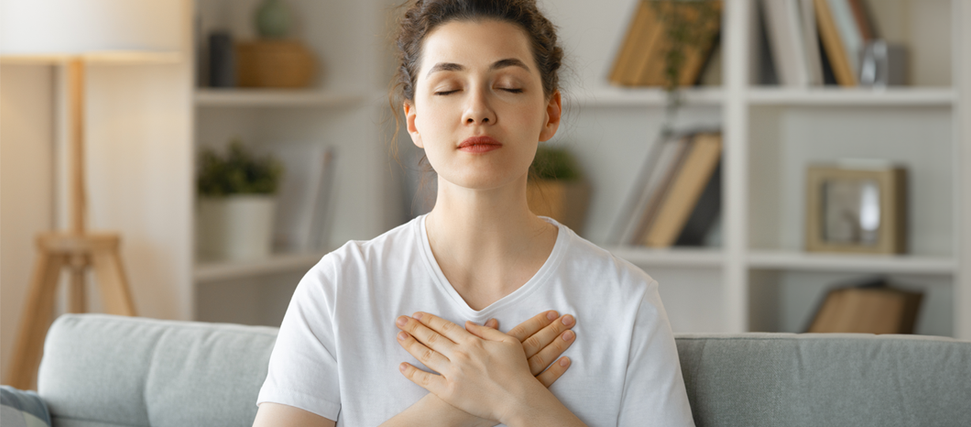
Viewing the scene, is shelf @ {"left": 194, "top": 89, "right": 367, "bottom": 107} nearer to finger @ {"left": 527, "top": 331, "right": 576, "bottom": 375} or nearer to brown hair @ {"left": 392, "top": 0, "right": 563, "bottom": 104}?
brown hair @ {"left": 392, "top": 0, "right": 563, "bottom": 104}

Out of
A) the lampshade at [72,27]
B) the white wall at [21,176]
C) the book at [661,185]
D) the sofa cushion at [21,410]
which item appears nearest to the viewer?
the sofa cushion at [21,410]

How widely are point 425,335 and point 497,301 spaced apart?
0.10 meters

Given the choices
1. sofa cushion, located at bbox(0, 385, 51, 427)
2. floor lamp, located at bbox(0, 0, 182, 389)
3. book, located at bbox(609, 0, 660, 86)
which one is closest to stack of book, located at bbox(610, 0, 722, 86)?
book, located at bbox(609, 0, 660, 86)

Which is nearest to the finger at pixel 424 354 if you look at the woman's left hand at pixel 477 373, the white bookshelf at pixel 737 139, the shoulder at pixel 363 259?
the woman's left hand at pixel 477 373

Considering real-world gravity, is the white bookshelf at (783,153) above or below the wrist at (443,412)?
above

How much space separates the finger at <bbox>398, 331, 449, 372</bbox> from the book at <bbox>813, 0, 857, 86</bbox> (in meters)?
1.79

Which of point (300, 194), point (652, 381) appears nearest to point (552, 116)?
point (652, 381)

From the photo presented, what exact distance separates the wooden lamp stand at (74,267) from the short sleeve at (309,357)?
1.10 metres

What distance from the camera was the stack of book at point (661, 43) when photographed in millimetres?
2461

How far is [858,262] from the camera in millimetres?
2365

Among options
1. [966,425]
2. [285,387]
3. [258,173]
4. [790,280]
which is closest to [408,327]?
[285,387]

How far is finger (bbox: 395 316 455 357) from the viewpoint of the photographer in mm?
1011

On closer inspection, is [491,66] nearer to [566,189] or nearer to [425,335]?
[425,335]

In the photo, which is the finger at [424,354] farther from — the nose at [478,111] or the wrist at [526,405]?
the nose at [478,111]
